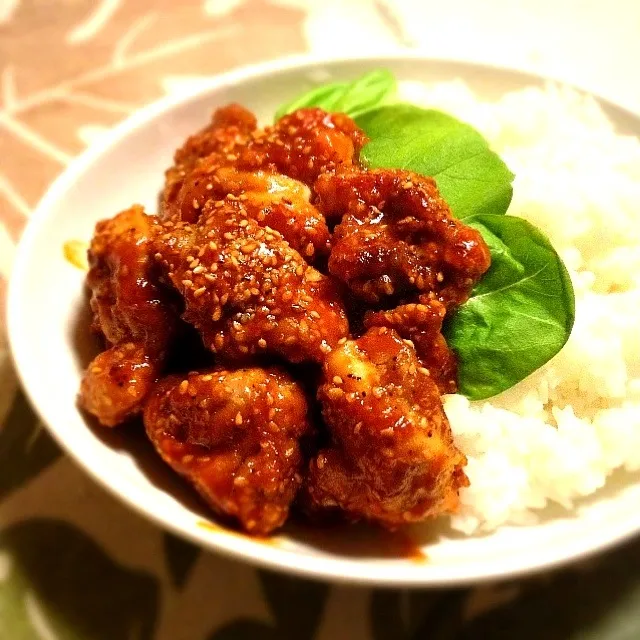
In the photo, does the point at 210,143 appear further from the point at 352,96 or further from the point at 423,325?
the point at 423,325

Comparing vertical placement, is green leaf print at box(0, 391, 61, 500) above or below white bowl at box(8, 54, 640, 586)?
below

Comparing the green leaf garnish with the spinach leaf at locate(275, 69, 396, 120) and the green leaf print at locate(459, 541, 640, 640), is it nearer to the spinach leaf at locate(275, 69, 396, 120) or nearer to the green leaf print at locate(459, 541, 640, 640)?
the spinach leaf at locate(275, 69, 396, 120)

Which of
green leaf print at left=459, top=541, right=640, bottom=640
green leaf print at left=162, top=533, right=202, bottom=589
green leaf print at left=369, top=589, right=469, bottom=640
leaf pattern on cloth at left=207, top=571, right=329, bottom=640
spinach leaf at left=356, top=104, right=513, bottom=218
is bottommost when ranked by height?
green leaf print at left=459, top=541, right=640, bottom=640

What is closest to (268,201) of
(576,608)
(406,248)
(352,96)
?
(406,248)

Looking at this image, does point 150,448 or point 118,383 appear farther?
point 150,448

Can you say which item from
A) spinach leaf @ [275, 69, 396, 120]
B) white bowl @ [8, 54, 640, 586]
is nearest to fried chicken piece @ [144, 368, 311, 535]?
white bowl @ [8, 54, 640, 586]

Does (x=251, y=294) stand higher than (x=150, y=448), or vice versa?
(x=251, y=294)
